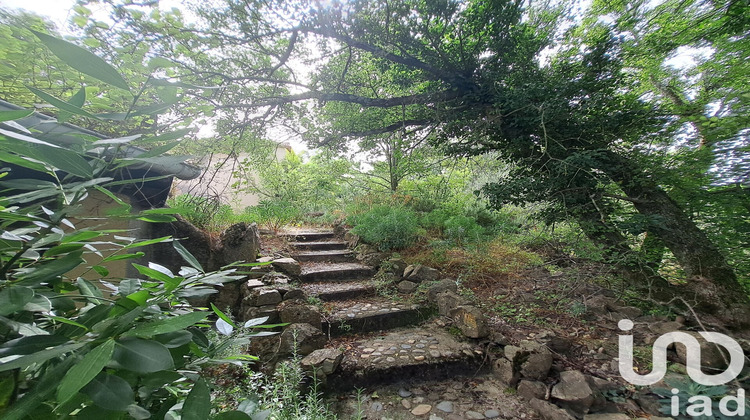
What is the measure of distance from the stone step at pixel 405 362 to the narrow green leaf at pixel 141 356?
84.2 inches

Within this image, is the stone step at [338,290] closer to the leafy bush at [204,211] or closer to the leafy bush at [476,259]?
the leafy bush at [476,259]

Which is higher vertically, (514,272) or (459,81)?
(459,81)

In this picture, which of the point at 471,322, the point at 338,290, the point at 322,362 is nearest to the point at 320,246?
the point at 338,290

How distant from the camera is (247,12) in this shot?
2.66 meters

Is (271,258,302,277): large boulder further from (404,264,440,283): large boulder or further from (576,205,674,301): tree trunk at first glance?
(576,205,674,301): tree trunk

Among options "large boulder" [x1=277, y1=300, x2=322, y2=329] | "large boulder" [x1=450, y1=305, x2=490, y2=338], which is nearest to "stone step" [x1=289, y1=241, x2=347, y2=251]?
"large boulder" [x1=277, y1=300, x2=322, y2=329]

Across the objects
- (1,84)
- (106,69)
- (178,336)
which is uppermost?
(1,84)

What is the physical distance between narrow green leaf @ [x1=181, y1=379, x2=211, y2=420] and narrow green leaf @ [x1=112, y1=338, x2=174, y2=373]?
102 millimetres

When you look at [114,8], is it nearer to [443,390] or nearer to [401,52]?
[401,52]

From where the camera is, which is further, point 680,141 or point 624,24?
point 624,24

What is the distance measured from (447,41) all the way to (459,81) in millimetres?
606

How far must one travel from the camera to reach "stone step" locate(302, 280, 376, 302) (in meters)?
3.39

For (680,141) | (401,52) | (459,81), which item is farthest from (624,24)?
(401,52)

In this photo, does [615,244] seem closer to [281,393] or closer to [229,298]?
[281,393]
